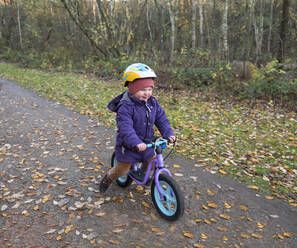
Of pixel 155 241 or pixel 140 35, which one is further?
pixel 140 35

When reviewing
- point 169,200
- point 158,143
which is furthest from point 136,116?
point 169,200

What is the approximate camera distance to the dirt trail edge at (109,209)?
10.3 ft

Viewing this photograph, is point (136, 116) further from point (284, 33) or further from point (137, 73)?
point (284, 33)

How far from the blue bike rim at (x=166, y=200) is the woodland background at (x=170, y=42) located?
325 inches

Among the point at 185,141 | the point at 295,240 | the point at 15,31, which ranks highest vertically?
the point at 15,31

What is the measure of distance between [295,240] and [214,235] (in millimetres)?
1082

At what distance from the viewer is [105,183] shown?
397 cm

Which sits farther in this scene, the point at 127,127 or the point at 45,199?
the point at 45,199

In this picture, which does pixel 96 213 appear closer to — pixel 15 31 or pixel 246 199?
pixel 246 199

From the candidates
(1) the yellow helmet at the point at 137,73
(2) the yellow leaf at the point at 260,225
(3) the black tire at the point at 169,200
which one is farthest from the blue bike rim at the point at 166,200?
(1) the yellow helmet at the point at 137,73

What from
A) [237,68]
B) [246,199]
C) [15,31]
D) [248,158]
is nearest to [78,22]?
[237,68]

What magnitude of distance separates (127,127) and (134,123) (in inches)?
7.6

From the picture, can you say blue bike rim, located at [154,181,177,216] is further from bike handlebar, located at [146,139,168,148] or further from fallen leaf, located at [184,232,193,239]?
bike handlebar, located at [146,139,168,148]

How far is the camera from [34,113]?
29.7 ft
